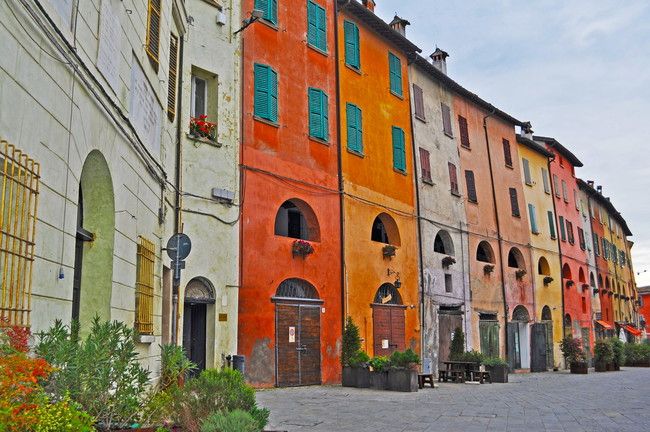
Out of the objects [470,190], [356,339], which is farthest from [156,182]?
[470,190]

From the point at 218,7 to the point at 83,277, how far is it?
→ 10.2 meters

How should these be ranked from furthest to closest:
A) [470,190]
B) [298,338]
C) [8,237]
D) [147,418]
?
1. [470,190]
2. [298,338]
3. [147,418]
4. [8,237]

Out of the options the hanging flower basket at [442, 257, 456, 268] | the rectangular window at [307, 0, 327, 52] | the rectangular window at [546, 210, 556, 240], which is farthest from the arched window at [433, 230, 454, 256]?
the rectangular window at [546, 210, 556, 240]

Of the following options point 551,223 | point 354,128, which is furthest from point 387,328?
point 551,223

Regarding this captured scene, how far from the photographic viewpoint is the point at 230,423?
5438 mm

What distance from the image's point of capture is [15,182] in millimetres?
5160

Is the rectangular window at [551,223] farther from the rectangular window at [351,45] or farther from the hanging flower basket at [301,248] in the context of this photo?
the hanging flower basket at [301,248]

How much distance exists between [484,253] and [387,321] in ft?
31.1

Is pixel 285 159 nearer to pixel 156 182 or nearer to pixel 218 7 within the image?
pixel 218 7

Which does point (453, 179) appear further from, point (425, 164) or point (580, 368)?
point (580, 368)

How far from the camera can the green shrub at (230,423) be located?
17.7 ft

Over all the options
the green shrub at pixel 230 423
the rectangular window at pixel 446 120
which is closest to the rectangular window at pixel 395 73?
the rectangular window at pixel 446 120

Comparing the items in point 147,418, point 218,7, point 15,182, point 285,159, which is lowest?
point 147,418

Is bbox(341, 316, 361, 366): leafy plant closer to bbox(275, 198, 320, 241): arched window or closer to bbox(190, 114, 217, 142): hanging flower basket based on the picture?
bbox(275, 198, 320, 241): arched window
